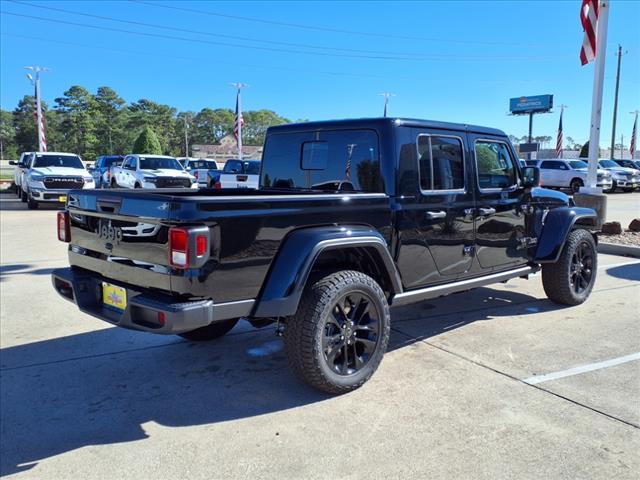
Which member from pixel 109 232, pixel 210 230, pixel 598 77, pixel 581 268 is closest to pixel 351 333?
pixel 210 230

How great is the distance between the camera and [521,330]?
4.93m

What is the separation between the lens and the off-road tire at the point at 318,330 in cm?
332

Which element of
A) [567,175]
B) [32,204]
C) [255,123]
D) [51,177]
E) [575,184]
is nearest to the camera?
[51,177]

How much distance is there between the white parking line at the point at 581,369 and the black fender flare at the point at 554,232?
1.36 metres

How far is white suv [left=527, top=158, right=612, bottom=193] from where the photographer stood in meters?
25.1

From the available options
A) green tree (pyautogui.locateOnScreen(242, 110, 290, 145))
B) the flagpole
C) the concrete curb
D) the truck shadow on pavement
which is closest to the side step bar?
the truck shadow on pavement

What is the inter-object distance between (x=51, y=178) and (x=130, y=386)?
47.9ft

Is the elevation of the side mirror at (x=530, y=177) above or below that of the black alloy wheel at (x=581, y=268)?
above

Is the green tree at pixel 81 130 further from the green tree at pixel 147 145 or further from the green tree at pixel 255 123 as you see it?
the green tree at pixel 255 123

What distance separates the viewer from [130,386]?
374 centimetres

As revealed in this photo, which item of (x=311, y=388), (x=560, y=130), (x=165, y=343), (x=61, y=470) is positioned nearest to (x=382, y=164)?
(x=311, y=388)

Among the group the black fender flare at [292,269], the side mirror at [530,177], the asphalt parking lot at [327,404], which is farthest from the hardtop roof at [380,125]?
the asphalt parking lot at [327,404]

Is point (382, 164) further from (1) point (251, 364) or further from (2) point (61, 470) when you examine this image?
(2) point (61, 470)

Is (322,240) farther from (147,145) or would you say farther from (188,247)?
(147,145)
